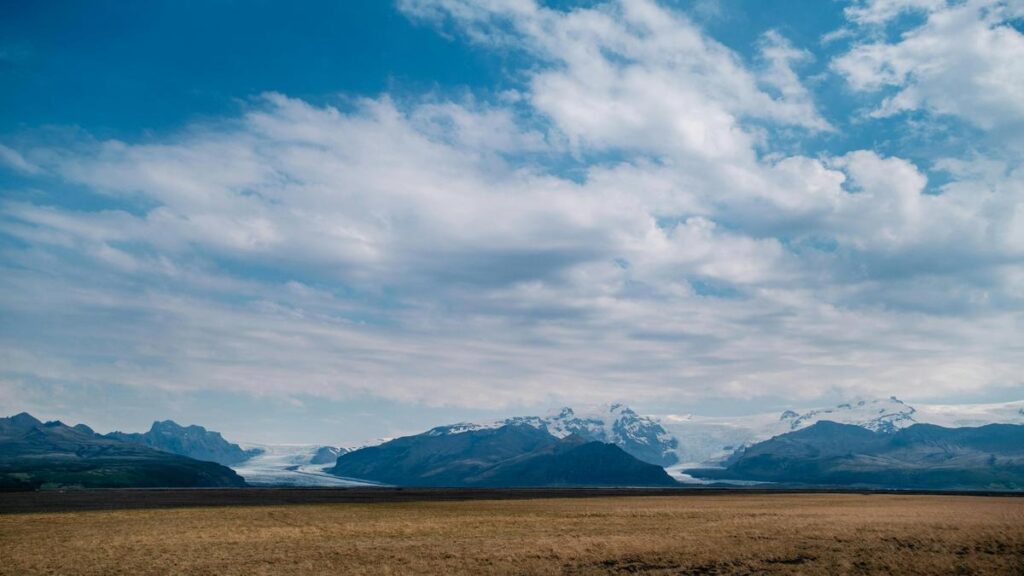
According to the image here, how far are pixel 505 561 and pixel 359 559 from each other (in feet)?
29.6

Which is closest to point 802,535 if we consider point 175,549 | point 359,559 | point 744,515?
point 744,515

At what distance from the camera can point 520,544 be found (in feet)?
152

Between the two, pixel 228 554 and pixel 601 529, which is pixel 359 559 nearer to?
pixel 228 554

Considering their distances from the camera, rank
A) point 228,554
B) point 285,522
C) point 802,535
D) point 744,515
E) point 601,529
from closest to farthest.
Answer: point 228,554
point 802,535
point 601,529
point 285,522
point 744,515

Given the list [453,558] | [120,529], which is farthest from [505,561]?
[120,529]

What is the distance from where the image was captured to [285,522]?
6519 cm

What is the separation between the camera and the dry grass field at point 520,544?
38.7 metres

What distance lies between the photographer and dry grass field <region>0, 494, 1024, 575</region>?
38656 millimetres

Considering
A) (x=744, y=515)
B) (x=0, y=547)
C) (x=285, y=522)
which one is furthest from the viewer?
(x=744, y=515)

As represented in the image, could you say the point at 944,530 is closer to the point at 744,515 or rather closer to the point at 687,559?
the point at 744,515

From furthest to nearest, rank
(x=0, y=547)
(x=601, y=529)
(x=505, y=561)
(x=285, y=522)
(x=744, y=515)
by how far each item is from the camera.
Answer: (x=744, y=515), (x=285, y=522), (x=601, y=529), (x=0, y=547), (x=505, y=561)

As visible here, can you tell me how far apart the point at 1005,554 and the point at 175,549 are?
2147 inches

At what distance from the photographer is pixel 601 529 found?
56.6 m

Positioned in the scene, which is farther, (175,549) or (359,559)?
(175,549)
